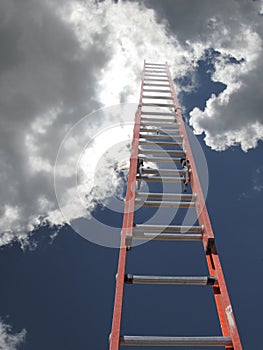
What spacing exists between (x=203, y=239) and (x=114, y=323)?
1688 millimetres

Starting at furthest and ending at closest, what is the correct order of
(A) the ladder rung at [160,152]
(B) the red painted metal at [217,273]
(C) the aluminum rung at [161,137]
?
(C) the aluminum rung at [161,137] < (A) the ladder rung at [160,152] < (B) the red painted metal at [217,273]

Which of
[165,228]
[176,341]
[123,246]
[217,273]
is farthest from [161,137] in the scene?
[176,341]

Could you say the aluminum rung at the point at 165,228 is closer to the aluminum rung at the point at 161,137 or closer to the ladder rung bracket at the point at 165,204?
the ladder rung bracket at the point at 165,204

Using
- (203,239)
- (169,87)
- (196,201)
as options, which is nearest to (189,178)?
(196,201)

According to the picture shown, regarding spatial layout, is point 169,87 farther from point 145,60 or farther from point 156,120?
point 145,60

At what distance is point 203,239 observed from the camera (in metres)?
4.29

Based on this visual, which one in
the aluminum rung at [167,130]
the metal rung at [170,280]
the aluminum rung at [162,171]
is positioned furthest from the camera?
the aluminum rung at [167,130]

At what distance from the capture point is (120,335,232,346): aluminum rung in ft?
10.2

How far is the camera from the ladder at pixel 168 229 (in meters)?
3.13

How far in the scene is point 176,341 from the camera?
313 centimetres

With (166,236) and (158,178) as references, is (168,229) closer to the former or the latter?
(166,236)

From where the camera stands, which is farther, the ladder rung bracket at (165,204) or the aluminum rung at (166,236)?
the ladder rung bracket at (165,204)

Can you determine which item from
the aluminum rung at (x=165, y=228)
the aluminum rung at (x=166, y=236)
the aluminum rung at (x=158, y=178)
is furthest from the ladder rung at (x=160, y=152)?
the aluminum rung at (x=166, y=236)

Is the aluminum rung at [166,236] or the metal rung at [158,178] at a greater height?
the metal rung at [158,178]
